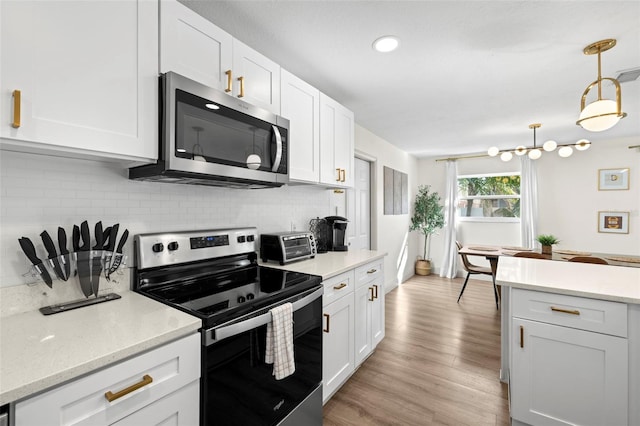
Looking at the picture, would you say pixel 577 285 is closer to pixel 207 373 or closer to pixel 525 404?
pixel 525 404

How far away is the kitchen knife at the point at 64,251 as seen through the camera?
1150mm

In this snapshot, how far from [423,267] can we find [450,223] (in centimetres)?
100

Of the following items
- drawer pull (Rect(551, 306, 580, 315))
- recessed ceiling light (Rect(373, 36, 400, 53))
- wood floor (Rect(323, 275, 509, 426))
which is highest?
recessed ceiling light (Rect(373, 36, 400, 53))

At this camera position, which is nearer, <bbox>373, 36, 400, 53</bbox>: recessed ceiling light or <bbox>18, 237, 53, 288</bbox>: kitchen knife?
<bbox>18, 237, 53, 288</bbox>: kitchen knife

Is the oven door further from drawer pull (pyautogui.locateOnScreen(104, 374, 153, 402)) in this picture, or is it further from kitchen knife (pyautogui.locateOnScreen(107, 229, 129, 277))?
kitchen knife (pyautogui.locateOnScreen(107, 229, 129, 277))

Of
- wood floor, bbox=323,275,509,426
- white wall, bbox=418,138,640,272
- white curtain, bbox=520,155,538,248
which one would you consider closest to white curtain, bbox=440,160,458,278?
white wall, bbox=418,138,640,272

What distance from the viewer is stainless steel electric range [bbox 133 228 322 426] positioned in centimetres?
109

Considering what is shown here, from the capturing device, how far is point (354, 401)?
6.34 ft

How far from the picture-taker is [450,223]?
562 centimetres

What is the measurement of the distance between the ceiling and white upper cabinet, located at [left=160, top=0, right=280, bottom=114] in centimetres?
22

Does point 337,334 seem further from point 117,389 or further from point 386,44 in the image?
point 386,44

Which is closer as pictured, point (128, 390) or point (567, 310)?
point (128, 390)

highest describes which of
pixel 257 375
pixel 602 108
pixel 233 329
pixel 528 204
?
pixel 602 108

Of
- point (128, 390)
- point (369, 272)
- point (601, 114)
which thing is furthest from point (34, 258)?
point (601, 114)
